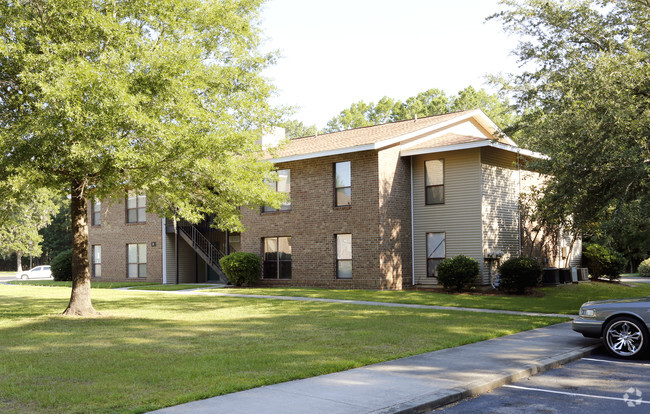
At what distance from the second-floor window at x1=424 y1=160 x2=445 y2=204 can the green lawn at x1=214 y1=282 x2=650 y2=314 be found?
13.2 ft

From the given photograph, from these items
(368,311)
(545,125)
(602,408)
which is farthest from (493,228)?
(602,408)

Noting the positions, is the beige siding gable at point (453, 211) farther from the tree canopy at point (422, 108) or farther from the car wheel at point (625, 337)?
the tree canopy at point (422, 108)

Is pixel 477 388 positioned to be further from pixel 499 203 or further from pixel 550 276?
pixel 550 276

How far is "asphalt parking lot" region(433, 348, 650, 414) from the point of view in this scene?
6844 mm

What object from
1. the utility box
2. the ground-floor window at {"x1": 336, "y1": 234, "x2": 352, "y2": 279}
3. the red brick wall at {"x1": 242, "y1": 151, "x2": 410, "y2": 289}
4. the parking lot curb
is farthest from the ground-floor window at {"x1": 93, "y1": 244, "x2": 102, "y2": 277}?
the parking lot curb

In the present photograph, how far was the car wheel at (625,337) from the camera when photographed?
983 cm

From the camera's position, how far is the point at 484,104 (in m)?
61.5

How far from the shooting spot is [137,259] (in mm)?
33812

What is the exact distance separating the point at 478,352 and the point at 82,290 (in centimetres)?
1039

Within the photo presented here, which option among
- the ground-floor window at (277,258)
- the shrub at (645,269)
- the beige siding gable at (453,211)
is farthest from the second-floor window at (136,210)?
the shrub at (645,269)

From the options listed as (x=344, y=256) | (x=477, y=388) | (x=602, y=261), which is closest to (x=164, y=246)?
(x=344, y=256)

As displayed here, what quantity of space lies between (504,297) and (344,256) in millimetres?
6848

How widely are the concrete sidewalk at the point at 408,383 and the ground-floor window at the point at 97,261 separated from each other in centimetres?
2966

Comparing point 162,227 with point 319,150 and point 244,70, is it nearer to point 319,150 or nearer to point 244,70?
point 319,150
